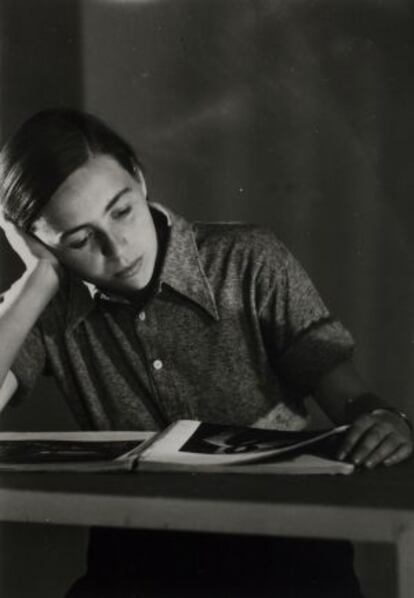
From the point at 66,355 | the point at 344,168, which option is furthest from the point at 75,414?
the point at 344,168

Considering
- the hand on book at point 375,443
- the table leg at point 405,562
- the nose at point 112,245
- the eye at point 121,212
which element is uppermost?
the eye at point 121,212

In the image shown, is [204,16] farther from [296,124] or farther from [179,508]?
[179,508]

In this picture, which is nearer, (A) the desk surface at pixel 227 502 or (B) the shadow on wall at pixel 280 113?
(A) the desk surface at pixel 227 502

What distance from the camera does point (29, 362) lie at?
3.29 feet

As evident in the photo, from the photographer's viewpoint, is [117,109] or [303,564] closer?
[303,564]

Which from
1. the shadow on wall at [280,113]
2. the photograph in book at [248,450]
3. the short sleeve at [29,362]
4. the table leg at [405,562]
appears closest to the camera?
the table leg at [405,562]

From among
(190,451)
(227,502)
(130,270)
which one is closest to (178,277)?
(130,270)

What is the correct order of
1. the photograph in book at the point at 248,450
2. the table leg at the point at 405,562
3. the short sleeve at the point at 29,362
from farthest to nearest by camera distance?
the short sleeve at the point at 29,362 → the photograph in book at the point at 248,450 → the table leg at the point at 405,562

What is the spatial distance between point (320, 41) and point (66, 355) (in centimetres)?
52

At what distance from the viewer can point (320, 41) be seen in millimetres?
894

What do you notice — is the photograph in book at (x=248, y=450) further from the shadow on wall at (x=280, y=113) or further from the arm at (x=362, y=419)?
the shadow on wall at (x=280, y=113)

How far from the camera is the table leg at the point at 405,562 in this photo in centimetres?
62

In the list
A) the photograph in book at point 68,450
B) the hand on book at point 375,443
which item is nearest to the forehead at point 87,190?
the photograph in book at point 68,450

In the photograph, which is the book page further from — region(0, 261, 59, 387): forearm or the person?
region(0, 261, 59, 387): forearm
